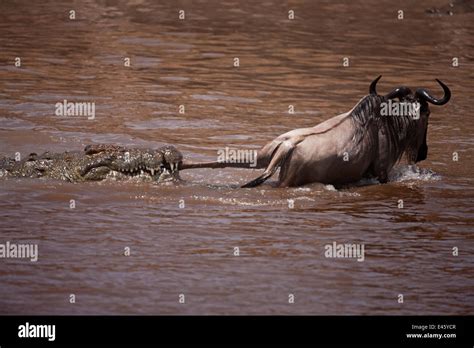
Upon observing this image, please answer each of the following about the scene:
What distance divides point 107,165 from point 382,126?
284 cm

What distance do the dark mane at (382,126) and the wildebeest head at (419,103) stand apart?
0.10 ft

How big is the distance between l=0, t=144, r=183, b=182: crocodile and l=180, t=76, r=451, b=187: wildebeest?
0.23 meters

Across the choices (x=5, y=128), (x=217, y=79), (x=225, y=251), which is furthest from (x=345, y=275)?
(x=217, y=79)

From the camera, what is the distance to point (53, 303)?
7746 millimetres

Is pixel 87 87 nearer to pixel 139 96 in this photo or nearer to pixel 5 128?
pixel 139 96

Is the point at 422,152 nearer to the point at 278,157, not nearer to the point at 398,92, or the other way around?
the point at 398,92

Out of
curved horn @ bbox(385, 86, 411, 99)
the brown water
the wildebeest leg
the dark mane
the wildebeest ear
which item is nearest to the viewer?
the brown water

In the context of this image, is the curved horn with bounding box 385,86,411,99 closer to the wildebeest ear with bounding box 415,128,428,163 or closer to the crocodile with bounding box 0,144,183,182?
the wildebeest ear with bounding box 415,128,428,163

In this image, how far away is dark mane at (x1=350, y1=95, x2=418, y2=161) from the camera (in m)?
10.8

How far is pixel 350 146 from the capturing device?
10578 mm

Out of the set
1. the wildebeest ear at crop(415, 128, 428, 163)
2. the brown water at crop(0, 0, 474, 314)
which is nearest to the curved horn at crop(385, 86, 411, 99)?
the wildebeest ear at crop(415, 128, 428, 163)

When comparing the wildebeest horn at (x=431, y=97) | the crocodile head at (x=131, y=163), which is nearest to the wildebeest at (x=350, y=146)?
the wildebeest horn at (x=431, y=97)

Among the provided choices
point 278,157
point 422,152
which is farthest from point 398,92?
point 278,157

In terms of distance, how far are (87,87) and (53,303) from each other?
836 centimetres
